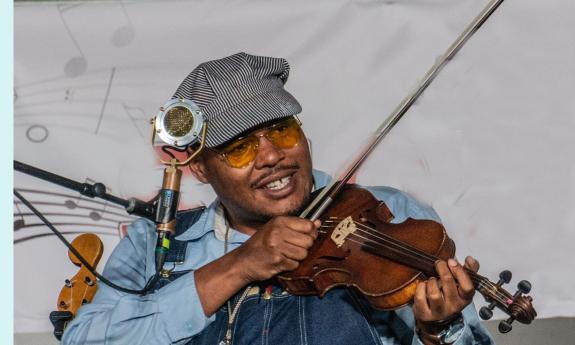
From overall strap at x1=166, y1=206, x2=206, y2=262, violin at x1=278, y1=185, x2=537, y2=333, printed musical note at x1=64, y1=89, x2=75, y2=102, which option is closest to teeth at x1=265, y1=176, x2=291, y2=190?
violin at x1=278, y1=185, x2=537, y2=333

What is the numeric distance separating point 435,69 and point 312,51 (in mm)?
612

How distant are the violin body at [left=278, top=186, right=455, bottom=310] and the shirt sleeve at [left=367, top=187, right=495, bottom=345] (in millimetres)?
135

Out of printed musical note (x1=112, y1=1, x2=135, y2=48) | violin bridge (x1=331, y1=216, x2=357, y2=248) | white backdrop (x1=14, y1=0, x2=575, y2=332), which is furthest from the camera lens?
printed musical note (x1=112, y1=1, x2=135, y2=48)

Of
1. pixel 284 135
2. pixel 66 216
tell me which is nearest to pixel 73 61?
pixel 66 216

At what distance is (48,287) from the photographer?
255 centimetres

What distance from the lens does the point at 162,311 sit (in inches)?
75.1

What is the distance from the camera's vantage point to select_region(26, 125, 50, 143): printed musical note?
99.1 inches

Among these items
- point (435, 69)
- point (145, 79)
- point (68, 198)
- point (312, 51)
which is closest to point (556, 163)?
point (435, 69)

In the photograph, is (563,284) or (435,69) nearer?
(435,69)

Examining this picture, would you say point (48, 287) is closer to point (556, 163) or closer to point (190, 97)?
point (190, 97)

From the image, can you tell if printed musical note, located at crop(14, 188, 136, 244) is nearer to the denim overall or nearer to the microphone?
the denim overall

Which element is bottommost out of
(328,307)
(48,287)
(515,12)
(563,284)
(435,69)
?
(48,287)

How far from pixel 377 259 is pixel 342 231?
0.15 meters

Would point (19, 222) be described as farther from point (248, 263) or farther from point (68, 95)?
point (248, 263)
